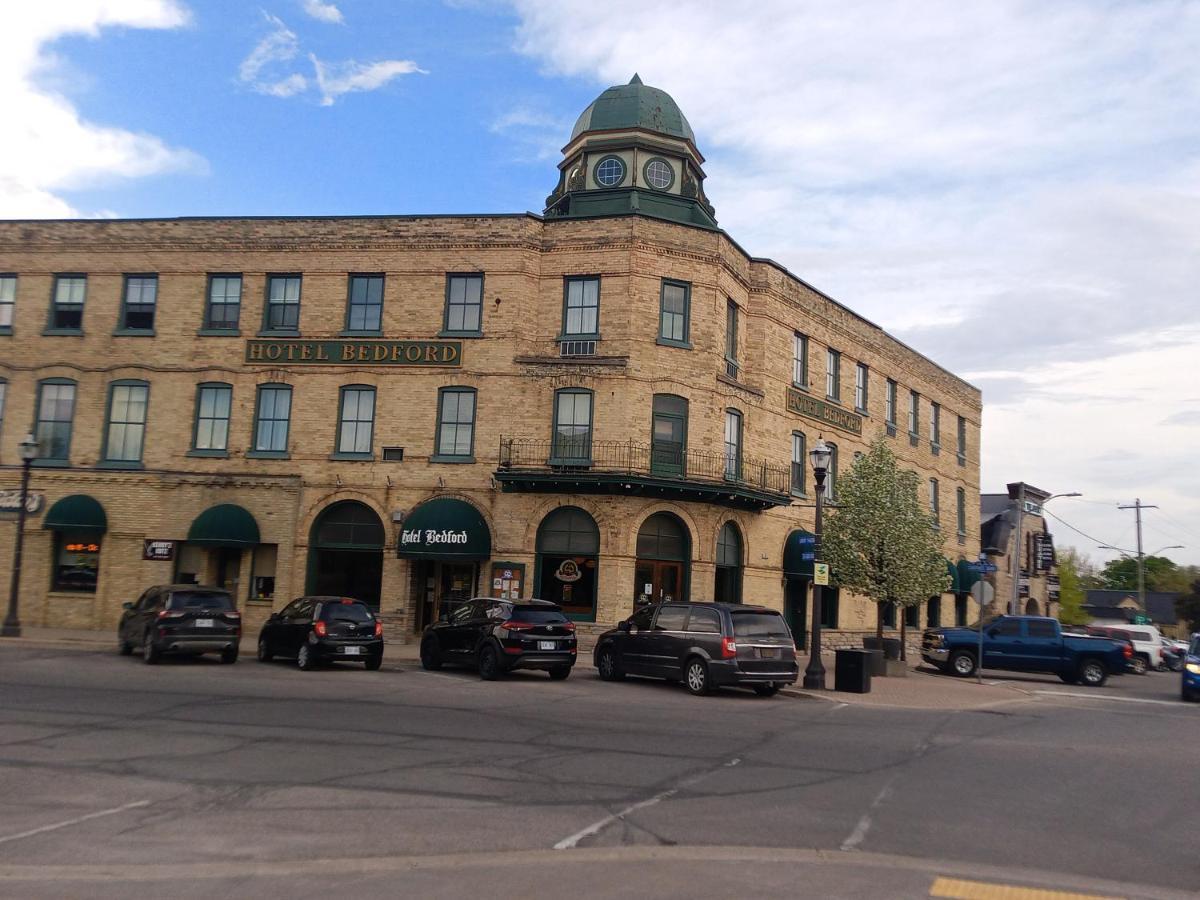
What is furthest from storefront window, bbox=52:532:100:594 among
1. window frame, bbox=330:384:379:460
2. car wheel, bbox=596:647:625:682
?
car wheel, bbox=596:647:625:682

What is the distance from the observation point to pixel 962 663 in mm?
28234

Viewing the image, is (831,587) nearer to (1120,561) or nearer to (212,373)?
(212,373)

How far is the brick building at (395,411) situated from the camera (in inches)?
1072

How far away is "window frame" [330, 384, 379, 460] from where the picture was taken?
92.9 feet

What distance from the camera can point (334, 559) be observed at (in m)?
28.5

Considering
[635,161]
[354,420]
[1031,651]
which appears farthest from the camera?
[635,161]

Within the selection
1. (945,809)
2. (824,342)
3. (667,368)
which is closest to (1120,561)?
(824,342)

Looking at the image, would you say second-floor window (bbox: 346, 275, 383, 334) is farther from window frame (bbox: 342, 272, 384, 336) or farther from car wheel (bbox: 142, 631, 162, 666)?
car wheel (bbox: 142, 631, 162, 666)

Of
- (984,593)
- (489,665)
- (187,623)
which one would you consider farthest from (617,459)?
(187,623)

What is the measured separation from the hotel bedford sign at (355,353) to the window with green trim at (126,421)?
356cm

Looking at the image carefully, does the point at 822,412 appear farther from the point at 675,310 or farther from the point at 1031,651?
the point at 1031,651

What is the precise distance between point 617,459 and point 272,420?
10.2 meters

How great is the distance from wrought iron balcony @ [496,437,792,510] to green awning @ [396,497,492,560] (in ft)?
4.64

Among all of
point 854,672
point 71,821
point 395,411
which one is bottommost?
point 71,821
